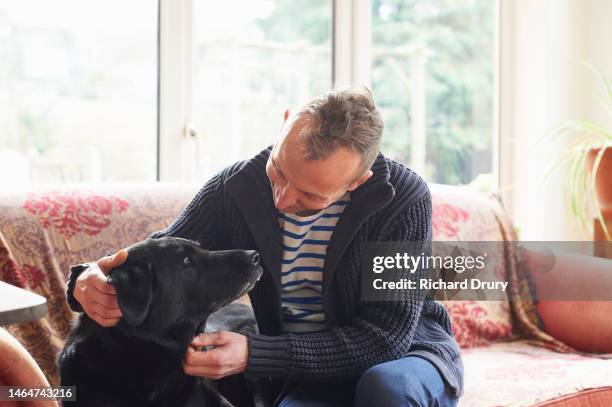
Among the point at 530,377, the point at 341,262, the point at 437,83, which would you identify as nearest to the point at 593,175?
the point at 437,83

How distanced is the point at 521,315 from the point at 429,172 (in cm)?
118

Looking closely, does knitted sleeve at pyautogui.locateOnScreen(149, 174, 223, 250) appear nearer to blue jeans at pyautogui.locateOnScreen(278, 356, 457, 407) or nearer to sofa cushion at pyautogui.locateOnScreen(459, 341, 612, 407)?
blue jeans at pyautogui.locateOnScreen(278, 356, 457, 407)

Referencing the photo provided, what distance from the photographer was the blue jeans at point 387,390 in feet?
4.56

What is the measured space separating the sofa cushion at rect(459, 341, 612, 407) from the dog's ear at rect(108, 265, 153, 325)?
918 millimetres

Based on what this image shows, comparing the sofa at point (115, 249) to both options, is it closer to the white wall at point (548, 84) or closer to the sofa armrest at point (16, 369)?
the sofa armrest at point (16, 369)

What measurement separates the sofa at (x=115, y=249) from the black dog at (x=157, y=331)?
472mm

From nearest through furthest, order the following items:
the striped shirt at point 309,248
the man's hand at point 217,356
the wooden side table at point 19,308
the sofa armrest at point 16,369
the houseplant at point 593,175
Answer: the wooden side table at point 19,308
the sofa armrest at point 16,369
the man's hand at point 217,356
the striped shirt at point 309,248
the houseplant at point 593,175


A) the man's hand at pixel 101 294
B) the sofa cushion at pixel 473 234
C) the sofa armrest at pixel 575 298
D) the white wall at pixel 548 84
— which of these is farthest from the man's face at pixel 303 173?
the white wall at pixel 548 84

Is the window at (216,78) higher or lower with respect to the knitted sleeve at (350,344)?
higher

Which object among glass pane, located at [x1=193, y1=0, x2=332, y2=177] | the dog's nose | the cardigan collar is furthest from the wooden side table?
glass pane, located at [x1=193, y1=0, x2=332, y2=177]

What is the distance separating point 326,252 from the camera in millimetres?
1579

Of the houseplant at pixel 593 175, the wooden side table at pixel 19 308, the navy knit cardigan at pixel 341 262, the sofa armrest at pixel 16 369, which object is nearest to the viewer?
the wooden side table at pixel 19 308

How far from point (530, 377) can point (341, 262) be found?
0.77 metres

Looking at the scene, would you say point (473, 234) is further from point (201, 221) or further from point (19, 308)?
point (19, 308)
